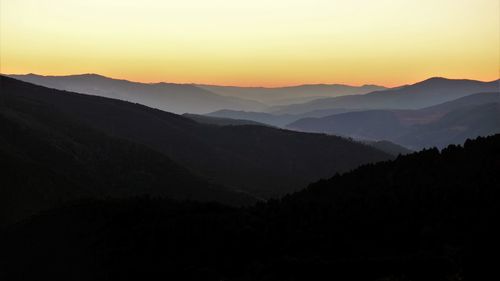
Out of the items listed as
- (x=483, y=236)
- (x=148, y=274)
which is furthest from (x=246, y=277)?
(x=483, y=236)

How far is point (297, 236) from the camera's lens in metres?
44.8

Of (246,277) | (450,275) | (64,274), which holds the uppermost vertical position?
(450,275)

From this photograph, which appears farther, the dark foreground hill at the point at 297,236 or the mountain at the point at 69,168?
the mountain at the point at 69,168

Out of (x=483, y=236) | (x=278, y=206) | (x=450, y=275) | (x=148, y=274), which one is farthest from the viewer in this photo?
(x=278, y=206)

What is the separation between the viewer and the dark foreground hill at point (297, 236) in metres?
36.2

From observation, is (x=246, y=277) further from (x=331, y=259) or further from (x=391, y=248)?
(x=391, y=248)

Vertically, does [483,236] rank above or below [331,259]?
above

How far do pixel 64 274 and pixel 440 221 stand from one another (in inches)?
1237

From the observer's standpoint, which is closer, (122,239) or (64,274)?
(64,274)

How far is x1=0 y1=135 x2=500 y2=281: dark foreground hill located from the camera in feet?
119

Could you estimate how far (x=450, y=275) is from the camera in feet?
105

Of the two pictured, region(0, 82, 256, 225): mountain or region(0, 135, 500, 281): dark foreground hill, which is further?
region(0, 82, 256, 225): mountain

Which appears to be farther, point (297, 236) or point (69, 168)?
point (69, 168)

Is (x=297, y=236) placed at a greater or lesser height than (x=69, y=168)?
greater
